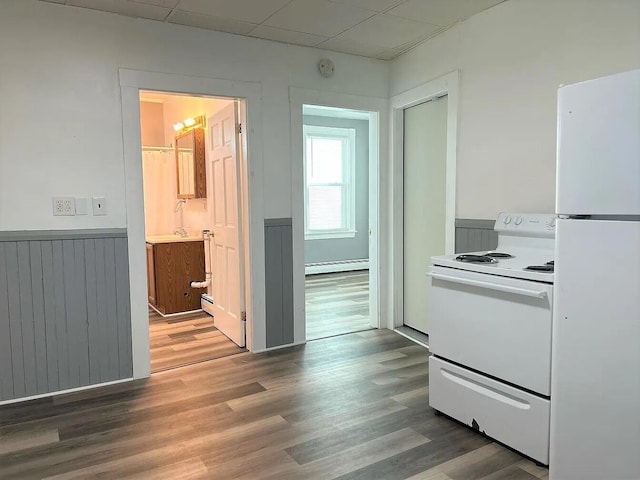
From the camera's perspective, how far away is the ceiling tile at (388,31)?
3.18 metres

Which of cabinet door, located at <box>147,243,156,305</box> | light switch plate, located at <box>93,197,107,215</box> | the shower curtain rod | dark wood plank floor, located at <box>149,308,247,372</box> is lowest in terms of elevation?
dark wood plank floor, located at <box>149,308,247,372</box>

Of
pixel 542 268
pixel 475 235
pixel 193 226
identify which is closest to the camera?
pixel 542 268

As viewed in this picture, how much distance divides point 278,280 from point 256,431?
1.45 metres

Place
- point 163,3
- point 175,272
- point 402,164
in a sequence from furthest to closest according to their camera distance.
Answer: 1. point 175,272
2. point 402,164
3. point 163,3

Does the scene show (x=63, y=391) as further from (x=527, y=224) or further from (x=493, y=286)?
(x=527, y=224)

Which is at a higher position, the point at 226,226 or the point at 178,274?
the point at 226,226

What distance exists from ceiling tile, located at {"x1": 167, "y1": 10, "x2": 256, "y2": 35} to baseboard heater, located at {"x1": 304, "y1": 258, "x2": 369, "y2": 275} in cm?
450

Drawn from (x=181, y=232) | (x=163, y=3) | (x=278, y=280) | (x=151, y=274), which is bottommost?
(x=151, y=274)

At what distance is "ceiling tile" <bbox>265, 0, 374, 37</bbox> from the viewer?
9.46 feet

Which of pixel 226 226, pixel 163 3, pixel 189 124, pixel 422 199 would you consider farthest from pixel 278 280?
pixel 189 124

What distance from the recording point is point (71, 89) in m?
2.87

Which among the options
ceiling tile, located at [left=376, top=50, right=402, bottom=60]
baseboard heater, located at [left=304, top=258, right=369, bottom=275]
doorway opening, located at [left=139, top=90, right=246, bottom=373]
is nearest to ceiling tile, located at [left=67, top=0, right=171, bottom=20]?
doorway opening, located at [left=139, top=90, right=246, bottom=373]

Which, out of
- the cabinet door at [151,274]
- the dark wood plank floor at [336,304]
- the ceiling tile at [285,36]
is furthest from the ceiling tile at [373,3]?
the cabinet door at [151,274]

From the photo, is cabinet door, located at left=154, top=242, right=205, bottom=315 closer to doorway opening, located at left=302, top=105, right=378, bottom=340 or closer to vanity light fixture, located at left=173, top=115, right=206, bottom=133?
vanity light fixture, located at left=173, top=115, right=206, bottom=133
